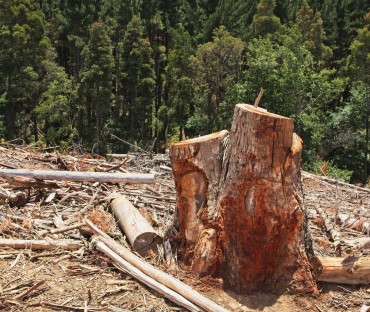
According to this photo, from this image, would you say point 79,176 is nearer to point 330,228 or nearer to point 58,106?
point 330,228

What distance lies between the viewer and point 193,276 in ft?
15.5

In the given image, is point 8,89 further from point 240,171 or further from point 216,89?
point 240,171

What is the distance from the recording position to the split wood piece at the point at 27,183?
649cm

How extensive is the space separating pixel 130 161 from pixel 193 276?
533cm

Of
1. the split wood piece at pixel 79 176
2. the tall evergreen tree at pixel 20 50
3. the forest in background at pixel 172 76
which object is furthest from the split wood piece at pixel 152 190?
the tall evergreen tree at pixel 20 50

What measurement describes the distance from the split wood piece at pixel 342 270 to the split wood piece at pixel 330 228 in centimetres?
75

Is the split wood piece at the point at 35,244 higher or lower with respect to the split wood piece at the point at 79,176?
lower

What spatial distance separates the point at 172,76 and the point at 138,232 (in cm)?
2405

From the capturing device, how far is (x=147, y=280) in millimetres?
4484

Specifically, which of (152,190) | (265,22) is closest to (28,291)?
(152,190)

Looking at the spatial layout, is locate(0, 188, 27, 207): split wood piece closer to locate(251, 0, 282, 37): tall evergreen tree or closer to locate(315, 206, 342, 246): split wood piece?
locate(315, 206, 342, 246): split wood piece

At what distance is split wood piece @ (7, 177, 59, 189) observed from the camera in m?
6.49

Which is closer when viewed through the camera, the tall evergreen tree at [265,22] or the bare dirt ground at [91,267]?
the bare dirt ground at [91,267]

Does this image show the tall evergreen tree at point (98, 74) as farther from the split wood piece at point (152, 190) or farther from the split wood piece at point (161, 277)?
the split wood piece at point (161, 277)
